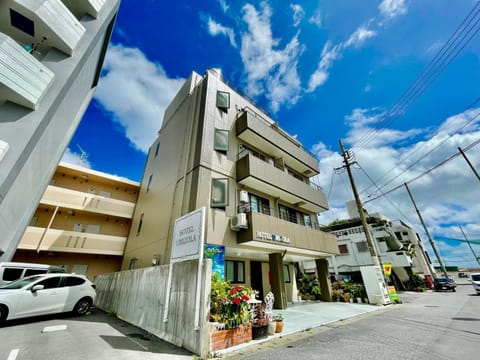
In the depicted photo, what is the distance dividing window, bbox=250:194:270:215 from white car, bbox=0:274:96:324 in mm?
9036

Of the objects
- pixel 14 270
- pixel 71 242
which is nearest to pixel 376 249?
pixel 71 242

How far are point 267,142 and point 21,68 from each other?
11460mm

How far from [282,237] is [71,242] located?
15100 mm

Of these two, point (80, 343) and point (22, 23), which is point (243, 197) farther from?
point (22, 23)

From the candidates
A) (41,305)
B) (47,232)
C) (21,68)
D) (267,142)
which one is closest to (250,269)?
(267,142)

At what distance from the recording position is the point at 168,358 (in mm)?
4203

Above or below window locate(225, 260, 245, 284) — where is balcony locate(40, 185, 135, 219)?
above

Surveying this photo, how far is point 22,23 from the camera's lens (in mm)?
6191

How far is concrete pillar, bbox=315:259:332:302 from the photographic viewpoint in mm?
14153

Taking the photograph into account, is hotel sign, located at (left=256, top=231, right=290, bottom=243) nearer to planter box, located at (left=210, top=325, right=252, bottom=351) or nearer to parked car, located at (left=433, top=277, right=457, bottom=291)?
planter box, located at (left=210, top=325, right=252, bottom=351)

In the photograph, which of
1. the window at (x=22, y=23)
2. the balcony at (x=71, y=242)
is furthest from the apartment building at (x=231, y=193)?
the window at (x=22, y=23)

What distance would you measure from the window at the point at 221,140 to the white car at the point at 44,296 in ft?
29.7

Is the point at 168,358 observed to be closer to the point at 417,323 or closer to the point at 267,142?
the point at 417,323

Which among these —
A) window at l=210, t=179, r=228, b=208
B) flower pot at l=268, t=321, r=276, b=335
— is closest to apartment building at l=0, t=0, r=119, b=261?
window at l=210, t=179, r=228, b=208
